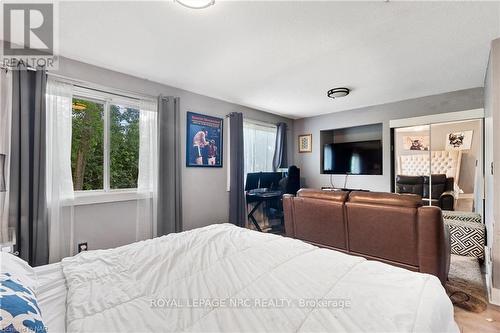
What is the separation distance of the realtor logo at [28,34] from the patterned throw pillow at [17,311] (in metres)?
1.95

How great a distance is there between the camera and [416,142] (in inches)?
156

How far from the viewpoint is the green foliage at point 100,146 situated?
9.13 ft

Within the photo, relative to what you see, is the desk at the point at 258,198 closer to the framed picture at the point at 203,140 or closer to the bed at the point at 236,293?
the framed picture at the point at 203,140

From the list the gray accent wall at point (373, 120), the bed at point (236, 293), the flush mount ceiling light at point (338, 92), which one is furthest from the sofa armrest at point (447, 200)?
the bed at point (236, 293)

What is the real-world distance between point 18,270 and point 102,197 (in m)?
1.83

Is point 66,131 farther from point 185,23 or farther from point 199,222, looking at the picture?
point 199,222

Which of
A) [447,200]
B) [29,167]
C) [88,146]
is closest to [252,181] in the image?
[88,146]

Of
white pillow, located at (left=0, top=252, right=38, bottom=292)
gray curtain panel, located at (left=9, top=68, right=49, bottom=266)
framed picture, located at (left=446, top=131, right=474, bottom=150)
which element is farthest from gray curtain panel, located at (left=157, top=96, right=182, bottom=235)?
framed picture, located at (left=446, top=131, right=474, bottom=150)

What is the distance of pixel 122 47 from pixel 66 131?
1.07 metres

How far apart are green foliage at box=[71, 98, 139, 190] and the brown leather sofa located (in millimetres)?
2224

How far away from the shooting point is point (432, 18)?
1.91 m

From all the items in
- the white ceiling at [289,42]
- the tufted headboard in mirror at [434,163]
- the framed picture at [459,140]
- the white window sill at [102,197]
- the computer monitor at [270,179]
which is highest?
the white ceiling at [289,42]

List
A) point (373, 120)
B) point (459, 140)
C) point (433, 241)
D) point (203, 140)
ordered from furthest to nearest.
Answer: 1. point (373, 120)
2. point (203, 140)
3. point (459, 140)
4. point (433, 241)

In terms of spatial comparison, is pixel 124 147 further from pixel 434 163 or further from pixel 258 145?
pixel 434 163
